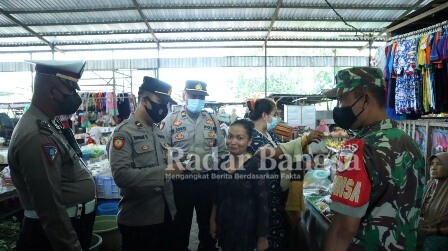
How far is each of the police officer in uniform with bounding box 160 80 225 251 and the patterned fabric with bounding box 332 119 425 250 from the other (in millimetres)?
2138

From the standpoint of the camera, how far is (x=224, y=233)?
8.70 feet

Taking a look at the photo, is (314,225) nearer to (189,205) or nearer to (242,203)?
(242,203)

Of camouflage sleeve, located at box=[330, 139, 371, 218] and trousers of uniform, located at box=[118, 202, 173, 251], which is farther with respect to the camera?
trousers of uniform, located at box=[118, 202, 173, 251]

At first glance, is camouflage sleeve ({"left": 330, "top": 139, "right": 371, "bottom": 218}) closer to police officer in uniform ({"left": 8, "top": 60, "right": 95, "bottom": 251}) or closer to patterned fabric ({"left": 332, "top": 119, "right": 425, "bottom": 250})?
patterned fabric ({"left": 332, "top": 119, "right": 425, "bottom": 250})

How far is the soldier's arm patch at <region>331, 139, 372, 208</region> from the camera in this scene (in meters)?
1.44

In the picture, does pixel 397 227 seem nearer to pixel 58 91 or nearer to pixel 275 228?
pixel 275 228

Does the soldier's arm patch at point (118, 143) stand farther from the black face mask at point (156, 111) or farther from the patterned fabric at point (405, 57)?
the patterned fabric at point (405, 57)

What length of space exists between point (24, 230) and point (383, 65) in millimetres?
4167

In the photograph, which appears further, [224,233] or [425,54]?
[425,54]

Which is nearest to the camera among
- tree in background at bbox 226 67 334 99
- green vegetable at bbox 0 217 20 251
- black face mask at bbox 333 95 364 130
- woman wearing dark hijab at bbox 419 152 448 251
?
black face mask at bbox 333 95 364 130

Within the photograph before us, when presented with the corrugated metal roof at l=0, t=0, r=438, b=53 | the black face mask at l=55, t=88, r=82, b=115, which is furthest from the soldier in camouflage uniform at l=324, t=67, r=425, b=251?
the corrugated metal roof at l=0, t=0, r=438, b=53

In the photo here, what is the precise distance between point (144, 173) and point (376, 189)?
1567 mm

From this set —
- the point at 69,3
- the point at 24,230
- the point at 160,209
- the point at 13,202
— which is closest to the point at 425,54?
the point at 160,209

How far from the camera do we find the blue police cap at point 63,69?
177 cm
